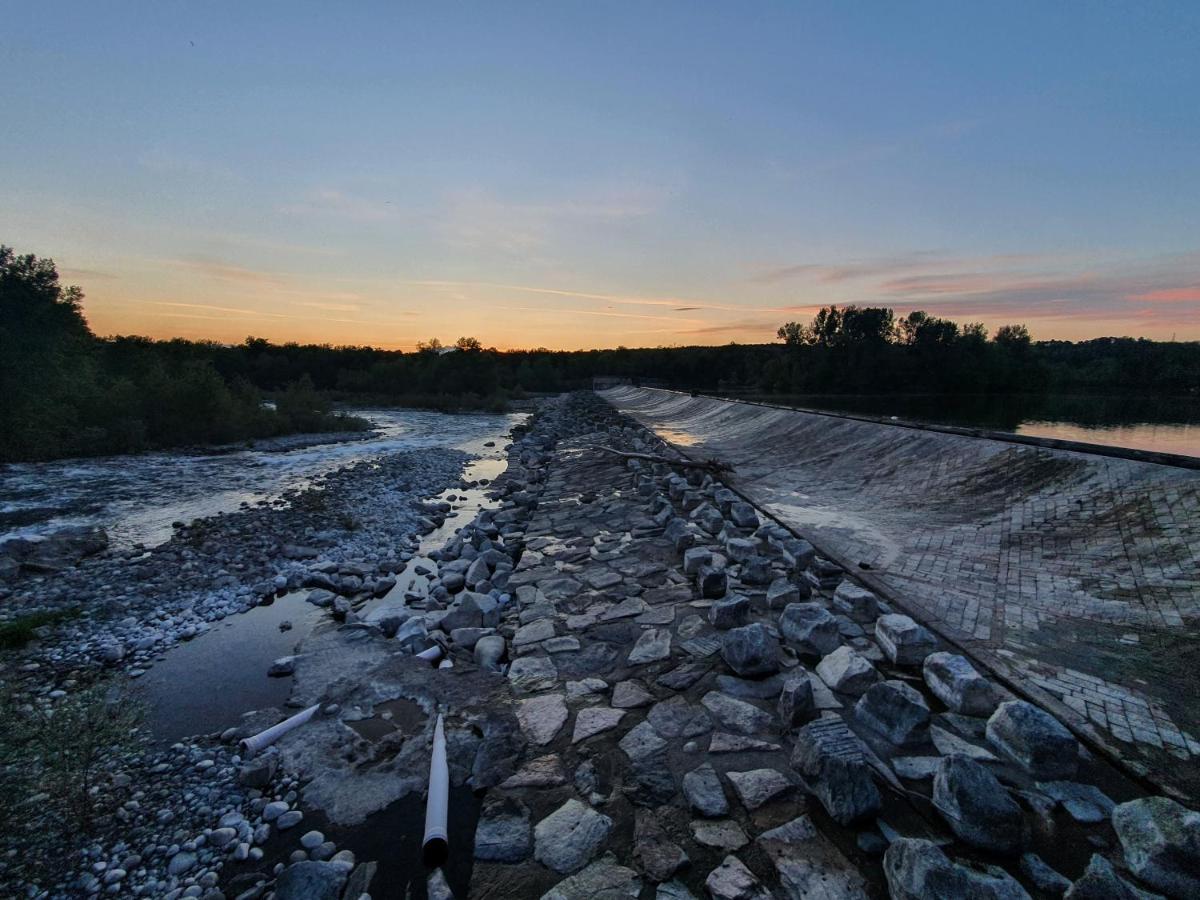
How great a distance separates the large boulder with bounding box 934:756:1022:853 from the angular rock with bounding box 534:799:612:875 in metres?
1.49

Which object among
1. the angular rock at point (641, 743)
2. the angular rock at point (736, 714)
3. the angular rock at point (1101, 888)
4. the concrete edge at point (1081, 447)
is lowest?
the angular rock at point (641, 743)

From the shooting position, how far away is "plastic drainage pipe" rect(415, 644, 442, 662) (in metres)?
4.33

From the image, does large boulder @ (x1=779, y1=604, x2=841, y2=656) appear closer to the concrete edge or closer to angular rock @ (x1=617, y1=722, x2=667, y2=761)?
angular rock @ (x1=617, y1=722, x2=667, y2=761)

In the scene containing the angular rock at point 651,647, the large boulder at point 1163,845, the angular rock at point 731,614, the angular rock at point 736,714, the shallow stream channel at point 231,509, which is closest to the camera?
the large boulder at point 1163,845

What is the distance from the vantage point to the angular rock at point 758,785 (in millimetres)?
2441

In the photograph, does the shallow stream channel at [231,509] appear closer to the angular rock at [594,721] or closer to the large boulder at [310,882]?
the large boulder at [310,882]

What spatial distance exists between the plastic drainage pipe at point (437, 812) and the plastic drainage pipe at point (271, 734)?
118cm

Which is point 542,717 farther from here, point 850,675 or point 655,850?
point 850,675

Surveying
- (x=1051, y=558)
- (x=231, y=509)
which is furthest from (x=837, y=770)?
(x=231, y=509)

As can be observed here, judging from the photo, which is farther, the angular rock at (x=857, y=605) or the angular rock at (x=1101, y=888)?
the angular rock at (x=857, y=605)

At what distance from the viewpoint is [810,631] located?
12.4 feet

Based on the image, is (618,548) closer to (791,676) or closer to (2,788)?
(791,676)

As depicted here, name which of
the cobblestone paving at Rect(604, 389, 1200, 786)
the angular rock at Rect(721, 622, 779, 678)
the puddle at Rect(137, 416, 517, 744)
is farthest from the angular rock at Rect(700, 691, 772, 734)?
the puddle at Rect(137, 416, 517, 744)

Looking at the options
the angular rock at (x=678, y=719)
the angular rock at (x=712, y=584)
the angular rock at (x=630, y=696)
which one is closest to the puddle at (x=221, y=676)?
the angular rock at (x=630, y=696)
